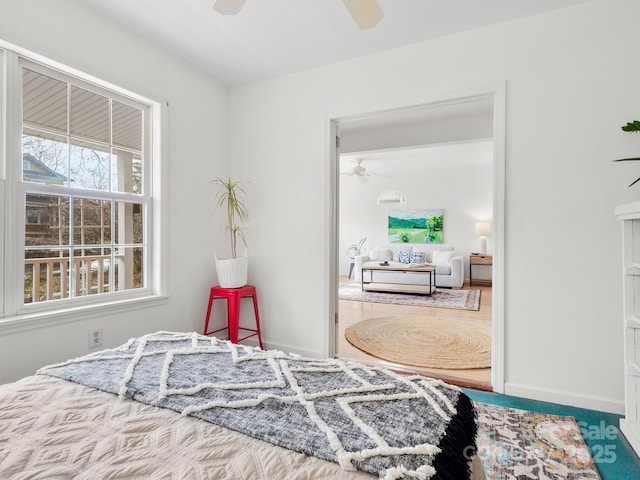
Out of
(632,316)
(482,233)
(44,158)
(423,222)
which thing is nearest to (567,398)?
(632,316)

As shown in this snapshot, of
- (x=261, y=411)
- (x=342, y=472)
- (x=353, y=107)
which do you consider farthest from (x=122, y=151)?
(x=342, y=472)

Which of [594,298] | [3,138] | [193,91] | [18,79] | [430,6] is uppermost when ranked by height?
[430,6]

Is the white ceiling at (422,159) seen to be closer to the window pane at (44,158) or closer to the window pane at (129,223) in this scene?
the window pane at (129,223)

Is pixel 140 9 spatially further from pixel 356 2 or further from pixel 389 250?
pixel 389 250

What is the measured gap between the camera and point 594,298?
2.12m

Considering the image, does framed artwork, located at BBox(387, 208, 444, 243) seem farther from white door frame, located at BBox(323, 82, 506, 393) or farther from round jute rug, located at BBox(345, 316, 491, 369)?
white door frame, located at BBox(323, 82, 506, 393)

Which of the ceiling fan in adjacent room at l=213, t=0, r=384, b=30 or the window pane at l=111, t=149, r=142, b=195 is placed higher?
the ceiling fan in adjacent room at l=213, t=0, r=384, b=30

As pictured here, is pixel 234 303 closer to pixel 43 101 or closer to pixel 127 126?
pixel 127 126

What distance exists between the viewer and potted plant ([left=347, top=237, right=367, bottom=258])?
8727mm

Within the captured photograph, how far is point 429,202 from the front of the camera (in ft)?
26.5

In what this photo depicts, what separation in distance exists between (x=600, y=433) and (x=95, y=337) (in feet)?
9.90

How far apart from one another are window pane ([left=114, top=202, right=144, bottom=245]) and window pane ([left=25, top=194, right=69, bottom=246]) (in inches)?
14.1

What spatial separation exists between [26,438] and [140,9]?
2.40 meters

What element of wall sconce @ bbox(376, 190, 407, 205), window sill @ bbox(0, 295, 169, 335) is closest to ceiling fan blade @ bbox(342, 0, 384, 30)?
window sill @ bbox(0, 295, 169, 335)
